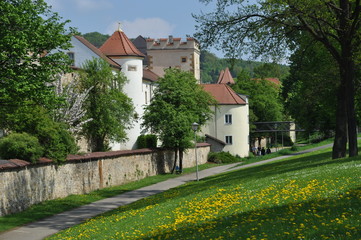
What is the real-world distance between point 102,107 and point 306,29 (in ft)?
70.6

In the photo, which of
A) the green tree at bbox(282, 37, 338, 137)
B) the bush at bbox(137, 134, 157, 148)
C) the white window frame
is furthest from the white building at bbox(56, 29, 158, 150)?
the green tree at bbox(282, 37, 338, 137)

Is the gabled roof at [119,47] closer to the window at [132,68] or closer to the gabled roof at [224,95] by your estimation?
the window at [132,68]

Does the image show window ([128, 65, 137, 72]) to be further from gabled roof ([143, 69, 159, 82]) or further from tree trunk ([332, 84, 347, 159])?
tree trunk ([332, 84, 347, 159])

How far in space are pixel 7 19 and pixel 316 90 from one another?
16972 mm

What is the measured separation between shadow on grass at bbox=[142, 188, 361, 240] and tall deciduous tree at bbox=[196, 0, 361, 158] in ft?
41.5

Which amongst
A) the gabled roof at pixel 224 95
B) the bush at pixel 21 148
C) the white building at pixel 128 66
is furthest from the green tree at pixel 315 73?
the gabled roof at pixel 224 95

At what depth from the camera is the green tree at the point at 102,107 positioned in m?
43.7

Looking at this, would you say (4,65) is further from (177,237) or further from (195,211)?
(177,237)

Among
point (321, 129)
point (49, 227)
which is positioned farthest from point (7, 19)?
point (321, 129)

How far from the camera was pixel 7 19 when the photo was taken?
23.8 m

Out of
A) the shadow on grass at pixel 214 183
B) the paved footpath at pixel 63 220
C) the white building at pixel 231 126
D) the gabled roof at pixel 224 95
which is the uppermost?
the gabled roof at pixel 224 95

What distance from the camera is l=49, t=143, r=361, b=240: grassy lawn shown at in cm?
986

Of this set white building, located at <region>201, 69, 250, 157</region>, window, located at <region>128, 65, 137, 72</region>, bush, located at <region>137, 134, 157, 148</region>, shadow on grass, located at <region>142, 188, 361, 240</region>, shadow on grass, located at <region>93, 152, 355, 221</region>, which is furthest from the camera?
white building, located at <region>201, 69, 250, 157</region>

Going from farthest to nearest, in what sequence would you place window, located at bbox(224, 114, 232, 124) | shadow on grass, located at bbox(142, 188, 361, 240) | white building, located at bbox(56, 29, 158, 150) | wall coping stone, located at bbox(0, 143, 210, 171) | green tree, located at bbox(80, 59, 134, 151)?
1. window, located at bbox(224, 114, 232, 124)
2. white building, located at bbox(56, 29, 158, 150)
3. green tree, located at bbox(80, 59, 134, 151)
4. wall coping stone, located at bbox(0, 143, 210, 171)
5. shadow on grass, located at bbox(142, 188, 361, 240)
